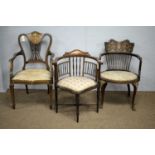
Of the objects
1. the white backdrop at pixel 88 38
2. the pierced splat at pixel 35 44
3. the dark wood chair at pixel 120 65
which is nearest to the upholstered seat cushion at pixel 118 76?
the dark wood chair at pixel 120 65

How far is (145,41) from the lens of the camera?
10.5ft

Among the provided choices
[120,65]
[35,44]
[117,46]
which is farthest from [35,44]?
[120,65]

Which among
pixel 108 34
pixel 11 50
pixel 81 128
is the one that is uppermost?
pixel 108 34

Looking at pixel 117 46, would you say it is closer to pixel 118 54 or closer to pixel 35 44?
pixel 118 54

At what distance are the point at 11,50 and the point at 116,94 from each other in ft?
5.75

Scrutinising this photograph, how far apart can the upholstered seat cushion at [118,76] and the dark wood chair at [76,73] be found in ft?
0.47

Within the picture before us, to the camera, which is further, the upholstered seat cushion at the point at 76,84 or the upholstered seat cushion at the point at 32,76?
the upholstered seat cushion at the point at 32,76

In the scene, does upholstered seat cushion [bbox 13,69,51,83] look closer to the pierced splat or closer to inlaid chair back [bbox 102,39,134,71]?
the pierced splat

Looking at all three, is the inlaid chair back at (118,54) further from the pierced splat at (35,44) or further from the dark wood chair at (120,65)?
the pierced splat at (35,44)

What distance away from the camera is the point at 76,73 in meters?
3.18

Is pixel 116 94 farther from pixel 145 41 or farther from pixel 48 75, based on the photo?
pixel 48 75

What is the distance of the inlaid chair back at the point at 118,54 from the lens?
3.04m

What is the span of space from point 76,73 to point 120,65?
66 centimetres
